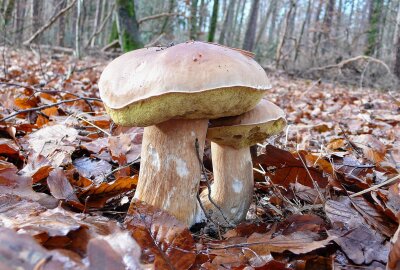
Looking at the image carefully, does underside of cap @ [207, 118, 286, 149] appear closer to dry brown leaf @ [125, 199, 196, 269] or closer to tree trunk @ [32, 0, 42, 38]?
dry brown leaf @ [125, 199, 196, 269]

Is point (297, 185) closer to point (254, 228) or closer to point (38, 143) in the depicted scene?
point (254, 228)

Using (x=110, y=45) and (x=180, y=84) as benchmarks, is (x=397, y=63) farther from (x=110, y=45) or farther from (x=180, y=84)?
(x=180, y=84)

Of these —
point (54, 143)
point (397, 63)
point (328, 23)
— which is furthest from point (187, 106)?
point (328, 23)

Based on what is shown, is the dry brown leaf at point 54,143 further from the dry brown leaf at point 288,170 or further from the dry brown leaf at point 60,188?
the dry brown leaf at point 288,170

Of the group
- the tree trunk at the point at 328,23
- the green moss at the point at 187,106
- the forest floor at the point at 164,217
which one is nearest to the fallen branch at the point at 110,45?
the tree trunk at the point at 328,23

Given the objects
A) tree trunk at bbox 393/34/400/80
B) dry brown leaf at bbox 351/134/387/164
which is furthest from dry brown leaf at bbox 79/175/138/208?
Result: tree trunk at bbox 393/34/400/80
